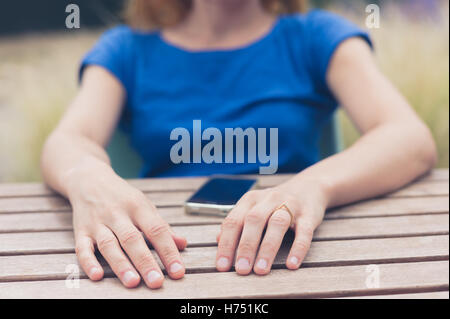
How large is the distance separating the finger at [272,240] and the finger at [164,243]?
108 millimetres

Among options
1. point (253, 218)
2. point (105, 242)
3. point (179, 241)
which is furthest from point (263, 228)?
point (105, 242)

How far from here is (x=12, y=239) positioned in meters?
0.80

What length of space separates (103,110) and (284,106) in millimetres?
487

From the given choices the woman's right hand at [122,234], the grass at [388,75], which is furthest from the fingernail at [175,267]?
the grass at [388,75]

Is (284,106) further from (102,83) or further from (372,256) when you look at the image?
(372,256)

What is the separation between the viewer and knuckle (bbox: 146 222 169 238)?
707mm

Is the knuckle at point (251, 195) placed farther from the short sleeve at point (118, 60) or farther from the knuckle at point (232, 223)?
the short sleeve at point (118, 60)

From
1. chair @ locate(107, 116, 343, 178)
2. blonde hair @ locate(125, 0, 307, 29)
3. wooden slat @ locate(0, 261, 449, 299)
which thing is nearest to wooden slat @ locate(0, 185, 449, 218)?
wooden slat @ locate(0, 261, 449, 299)

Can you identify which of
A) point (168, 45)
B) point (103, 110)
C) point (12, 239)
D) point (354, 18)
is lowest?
point (12, 239)

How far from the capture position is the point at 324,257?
0.70 metres

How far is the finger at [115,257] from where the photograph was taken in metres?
0.63

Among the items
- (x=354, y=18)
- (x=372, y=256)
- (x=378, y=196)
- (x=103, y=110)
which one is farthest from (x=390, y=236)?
(x=354, y=18)

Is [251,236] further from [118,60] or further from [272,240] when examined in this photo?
[118,60]
